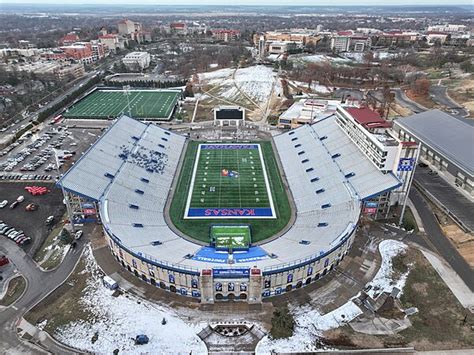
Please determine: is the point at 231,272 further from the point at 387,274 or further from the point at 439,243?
the point at 439,243

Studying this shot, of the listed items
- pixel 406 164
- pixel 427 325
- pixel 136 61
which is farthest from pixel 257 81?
pixel 427 325

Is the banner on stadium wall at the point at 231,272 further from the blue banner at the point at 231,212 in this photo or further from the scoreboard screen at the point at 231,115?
the scoreboard screen at the point at 231,115

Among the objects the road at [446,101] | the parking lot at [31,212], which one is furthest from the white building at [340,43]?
the parking lot at [31,212]

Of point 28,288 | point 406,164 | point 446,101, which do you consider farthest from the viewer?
point 446,101

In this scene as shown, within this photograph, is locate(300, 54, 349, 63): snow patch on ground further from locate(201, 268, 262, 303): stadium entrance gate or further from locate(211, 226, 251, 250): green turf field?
A: locate(201, 268, 262, 303): stadium entrance gate

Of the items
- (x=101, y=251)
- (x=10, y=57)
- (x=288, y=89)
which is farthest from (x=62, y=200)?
(x=10, y=57)

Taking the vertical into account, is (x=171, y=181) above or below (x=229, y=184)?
above

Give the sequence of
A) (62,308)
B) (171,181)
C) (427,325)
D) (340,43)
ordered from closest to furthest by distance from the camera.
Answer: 1. (427,325)
2. (62,308)
3. (171,181)
4. (340,43)
